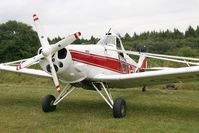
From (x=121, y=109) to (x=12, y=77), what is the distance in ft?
62.6

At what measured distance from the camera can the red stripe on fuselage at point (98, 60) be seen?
8875mm

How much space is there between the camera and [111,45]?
35.7 ft

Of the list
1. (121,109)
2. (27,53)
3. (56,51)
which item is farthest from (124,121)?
(27,53)

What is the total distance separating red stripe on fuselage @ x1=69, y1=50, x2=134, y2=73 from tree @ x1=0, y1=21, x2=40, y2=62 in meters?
47.1

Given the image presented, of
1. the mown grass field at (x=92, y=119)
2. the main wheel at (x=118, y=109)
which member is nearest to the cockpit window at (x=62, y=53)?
the mown grass field at (x=92, y=119)

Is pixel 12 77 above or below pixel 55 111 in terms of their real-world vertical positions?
below

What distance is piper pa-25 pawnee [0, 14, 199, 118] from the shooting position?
8406mm

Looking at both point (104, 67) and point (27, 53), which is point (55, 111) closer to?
point (104, 67)

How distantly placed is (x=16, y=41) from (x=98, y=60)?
2141 inches

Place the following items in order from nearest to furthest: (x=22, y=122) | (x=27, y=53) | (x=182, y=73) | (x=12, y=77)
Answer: (x=22, y=122)
(x=182, y=73)
(x=12, y=77)
(x=27, y=53)

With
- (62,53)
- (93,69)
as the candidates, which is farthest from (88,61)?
(62,53)

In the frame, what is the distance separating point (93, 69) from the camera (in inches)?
371

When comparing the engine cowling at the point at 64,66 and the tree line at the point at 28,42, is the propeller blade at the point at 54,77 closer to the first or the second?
the engine cowling at the point at 64,66

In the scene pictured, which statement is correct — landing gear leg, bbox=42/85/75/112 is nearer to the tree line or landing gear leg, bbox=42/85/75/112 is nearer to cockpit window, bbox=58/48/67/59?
cockpit window, bbox=58/48/67/59
